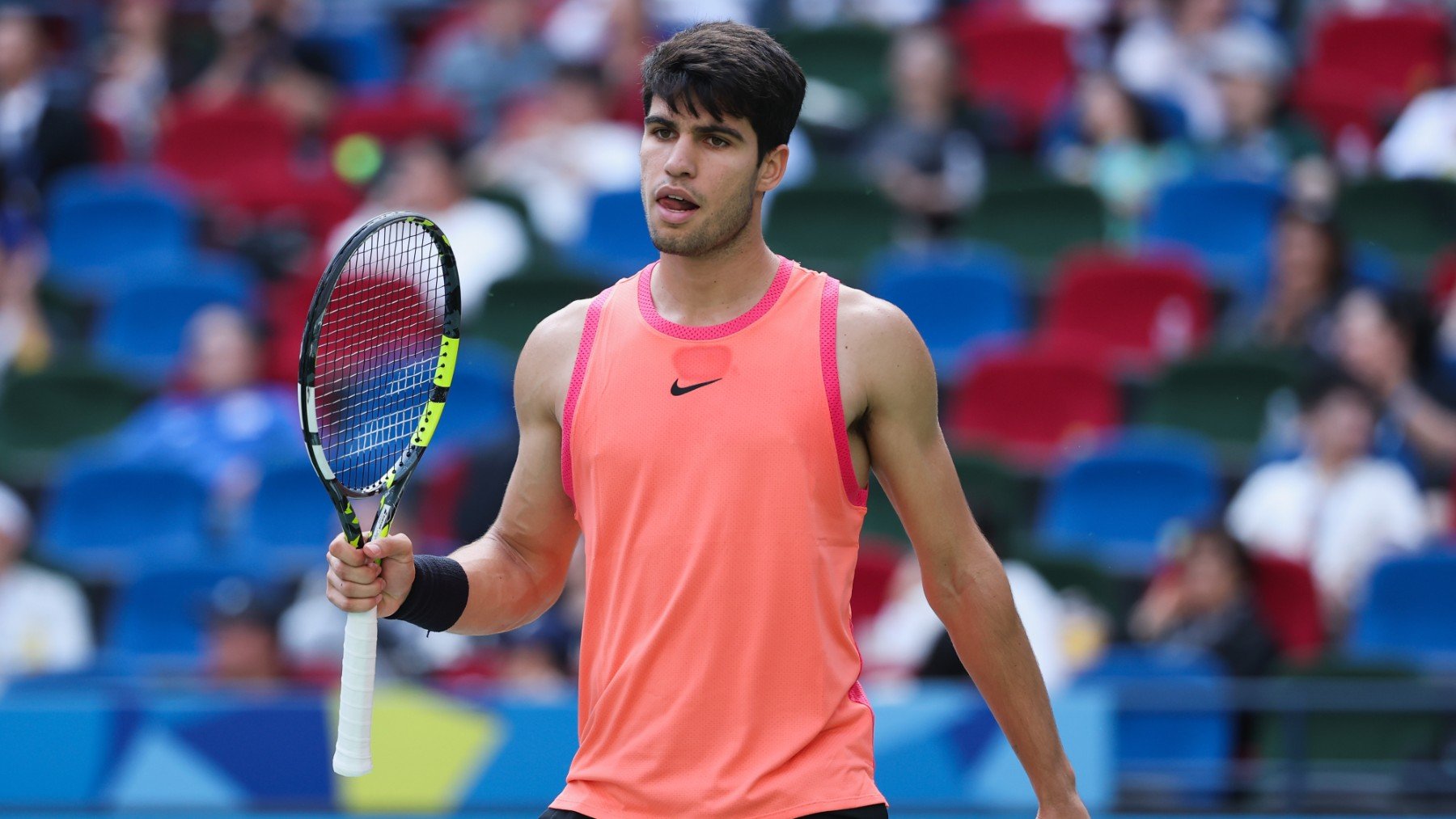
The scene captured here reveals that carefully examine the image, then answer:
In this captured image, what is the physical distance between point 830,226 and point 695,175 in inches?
257

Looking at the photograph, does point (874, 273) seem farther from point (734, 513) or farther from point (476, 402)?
point (734, 513)

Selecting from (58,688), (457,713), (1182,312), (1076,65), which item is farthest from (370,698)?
(1076,65)

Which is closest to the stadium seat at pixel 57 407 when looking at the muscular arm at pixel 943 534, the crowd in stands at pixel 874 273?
the crowd in stands at pixel 874 273

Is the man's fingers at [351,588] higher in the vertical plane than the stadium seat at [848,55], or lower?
lower

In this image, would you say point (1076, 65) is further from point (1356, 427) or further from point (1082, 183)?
point (1356, 427)

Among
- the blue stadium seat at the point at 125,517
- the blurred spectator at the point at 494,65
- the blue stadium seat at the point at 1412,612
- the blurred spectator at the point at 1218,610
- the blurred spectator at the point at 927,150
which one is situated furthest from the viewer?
the blurred spectator at the point at 494,65

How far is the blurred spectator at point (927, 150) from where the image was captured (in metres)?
9.70

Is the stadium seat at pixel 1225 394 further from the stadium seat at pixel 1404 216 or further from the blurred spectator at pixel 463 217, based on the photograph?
the blurred spectator at pixel 463 217

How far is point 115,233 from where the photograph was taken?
10.4 metres

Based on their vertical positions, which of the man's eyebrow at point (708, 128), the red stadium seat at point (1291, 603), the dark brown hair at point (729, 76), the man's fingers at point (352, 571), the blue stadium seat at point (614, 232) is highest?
the dark brown hair at point (729, 76)

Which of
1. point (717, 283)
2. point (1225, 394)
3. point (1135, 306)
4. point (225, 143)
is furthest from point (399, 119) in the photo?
point (717, 283)

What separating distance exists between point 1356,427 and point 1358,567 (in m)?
0.52

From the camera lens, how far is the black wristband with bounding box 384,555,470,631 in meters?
3.14

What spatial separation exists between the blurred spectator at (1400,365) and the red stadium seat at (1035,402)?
1.01m
